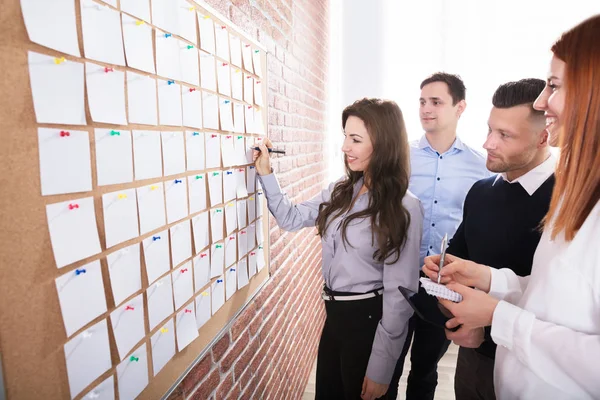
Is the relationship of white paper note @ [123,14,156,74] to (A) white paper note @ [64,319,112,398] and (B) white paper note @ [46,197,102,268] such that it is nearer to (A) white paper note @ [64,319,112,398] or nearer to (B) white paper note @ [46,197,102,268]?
(B) white paper note @ [46,197,102,268]

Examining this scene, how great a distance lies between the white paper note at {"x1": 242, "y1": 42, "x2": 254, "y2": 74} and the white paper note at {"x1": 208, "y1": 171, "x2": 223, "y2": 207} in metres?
0.45

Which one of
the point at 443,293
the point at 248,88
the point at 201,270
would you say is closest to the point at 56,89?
the point at 201,270

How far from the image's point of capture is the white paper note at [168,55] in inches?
31.3

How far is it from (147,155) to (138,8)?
297 millimetres

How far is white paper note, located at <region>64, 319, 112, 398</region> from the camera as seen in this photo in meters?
0.62

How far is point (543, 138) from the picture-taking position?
1412mm

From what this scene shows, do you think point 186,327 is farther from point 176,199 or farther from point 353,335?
point 353,335

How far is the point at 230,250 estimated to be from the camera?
1.21 meters

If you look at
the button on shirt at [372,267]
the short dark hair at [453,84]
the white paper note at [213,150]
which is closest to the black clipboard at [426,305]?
the button on shirt at [372,267]

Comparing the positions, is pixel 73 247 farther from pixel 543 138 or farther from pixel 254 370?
pixel 543 138

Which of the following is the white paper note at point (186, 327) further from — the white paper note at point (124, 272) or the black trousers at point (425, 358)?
the black trousers at point (425, 358)

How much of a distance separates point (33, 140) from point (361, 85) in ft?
10.8

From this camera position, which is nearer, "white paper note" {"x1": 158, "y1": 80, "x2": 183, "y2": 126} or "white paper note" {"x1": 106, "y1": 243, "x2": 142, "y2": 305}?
"white paper note" {"x1": 106, "y1": 243, "x2": 142, "y2": 305}

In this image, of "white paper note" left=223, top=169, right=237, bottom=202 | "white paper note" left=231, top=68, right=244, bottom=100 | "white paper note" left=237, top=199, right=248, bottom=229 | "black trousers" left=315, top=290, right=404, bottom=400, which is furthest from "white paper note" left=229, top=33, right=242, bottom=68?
"black trousers" left=315, top=290, right=404, bottom=400
